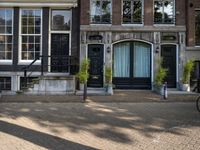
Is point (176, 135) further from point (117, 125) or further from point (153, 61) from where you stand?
→ point (153, 61)

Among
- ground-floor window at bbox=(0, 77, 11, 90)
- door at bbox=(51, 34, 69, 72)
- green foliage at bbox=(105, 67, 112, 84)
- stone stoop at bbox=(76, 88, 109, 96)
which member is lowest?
stone stoop at bbox=(76, 88, 109, 96)

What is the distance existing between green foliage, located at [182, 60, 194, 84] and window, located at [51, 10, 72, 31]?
711 centimetres

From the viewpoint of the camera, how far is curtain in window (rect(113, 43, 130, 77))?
22.3 m

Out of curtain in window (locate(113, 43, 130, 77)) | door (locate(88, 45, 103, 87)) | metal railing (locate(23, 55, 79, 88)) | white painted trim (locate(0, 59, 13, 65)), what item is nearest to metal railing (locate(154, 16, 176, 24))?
curtain in window (locate(113, 43, 130, 77))

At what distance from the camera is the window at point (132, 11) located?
22.1 m

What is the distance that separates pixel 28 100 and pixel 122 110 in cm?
514

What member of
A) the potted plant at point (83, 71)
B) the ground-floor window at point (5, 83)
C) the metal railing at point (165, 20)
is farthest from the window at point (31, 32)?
the metal railing at point (165, 20)

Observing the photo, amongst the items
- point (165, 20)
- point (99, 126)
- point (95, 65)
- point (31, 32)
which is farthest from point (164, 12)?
point (99, 126)

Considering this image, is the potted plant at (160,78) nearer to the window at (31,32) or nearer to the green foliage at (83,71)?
the green foliage at (83,71)

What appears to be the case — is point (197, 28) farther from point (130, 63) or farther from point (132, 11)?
point (130, 63)

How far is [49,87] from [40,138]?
34.8ft

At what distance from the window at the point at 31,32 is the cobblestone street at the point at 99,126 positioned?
25.9 ft

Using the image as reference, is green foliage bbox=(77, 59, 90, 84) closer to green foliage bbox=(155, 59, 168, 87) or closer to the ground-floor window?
green foliage bbox=(155, 59, 168, 87)

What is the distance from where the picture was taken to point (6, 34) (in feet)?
73.7
